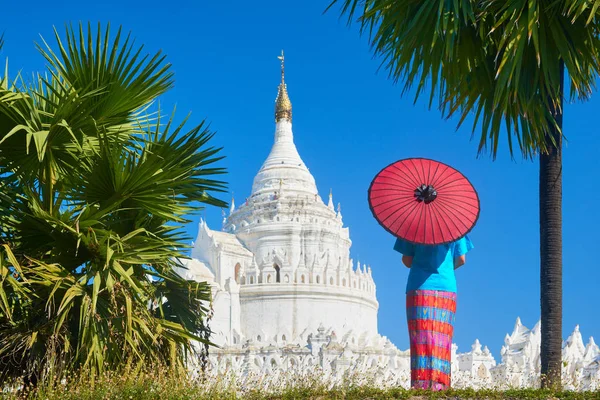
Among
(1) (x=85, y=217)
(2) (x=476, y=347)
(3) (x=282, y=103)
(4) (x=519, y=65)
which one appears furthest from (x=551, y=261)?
(3) (x=282, y=103)

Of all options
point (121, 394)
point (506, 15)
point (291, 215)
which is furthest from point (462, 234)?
point (291, 215)

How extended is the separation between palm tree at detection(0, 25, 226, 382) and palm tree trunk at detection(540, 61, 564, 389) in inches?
182

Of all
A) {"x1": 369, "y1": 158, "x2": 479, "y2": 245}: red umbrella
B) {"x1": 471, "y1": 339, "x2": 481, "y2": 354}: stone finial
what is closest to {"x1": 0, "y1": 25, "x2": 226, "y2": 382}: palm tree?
{"x1": 369, "y1": 158, "x2": 479, "y2": 245}: red umbrella

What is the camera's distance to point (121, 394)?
982 centimetres

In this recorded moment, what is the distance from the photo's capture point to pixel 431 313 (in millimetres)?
13195

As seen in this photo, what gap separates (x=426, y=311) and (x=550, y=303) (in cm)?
310

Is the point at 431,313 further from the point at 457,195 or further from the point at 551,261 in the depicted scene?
the point at 551,261

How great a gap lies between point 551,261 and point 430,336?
3.23 m

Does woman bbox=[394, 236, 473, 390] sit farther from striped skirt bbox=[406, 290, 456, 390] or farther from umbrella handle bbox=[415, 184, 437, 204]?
umbrella handle bbox=[415, 184, 437, 204]

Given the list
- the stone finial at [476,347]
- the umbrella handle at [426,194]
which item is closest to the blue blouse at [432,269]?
the umbrella handle at [426,194]

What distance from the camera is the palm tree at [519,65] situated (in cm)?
980

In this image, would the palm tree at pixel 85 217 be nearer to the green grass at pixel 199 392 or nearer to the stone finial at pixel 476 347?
the green grass at pixel 199 392

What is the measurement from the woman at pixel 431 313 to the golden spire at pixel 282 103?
5443 cm

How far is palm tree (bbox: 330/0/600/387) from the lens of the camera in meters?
9.80
